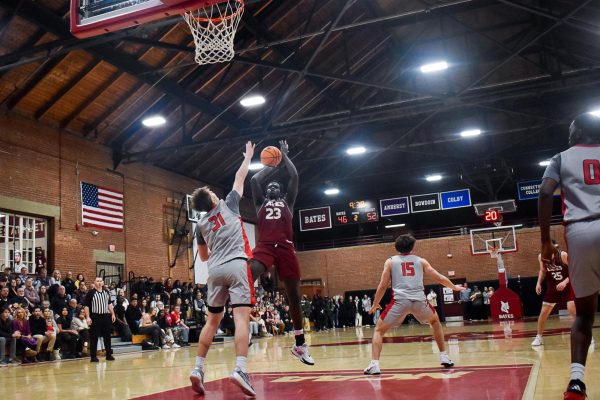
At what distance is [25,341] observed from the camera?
13.3m

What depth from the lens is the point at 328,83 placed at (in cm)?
2394

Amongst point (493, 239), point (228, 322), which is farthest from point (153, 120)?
point (493, 239)

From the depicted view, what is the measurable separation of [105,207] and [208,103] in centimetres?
533

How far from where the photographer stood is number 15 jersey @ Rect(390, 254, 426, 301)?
260 inches

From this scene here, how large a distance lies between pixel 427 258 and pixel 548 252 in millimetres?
27916

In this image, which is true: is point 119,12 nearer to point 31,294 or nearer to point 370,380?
point 370,380

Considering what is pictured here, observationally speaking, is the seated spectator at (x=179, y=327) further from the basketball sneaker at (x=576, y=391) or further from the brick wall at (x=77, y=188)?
the basketball sneaker at (x=576, y=391)

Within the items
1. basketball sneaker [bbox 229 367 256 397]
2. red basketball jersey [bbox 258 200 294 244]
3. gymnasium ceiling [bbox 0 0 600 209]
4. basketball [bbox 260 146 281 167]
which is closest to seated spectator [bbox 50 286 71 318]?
Result: gymnasium ceiling [bbox 0 0 600 209]

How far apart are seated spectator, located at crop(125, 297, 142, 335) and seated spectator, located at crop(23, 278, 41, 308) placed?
115 inches

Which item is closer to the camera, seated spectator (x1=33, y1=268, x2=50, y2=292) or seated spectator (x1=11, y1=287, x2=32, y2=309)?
seated spectator (x1=11, y1=287, x2=32, y2=309)

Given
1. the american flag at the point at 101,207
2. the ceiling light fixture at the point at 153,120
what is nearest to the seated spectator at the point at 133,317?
the american flag at the point at 101,207

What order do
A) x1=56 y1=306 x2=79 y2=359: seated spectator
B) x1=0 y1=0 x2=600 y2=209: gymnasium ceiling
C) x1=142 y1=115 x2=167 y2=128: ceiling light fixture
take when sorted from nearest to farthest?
x1=56 y1=306 x2=79 y2=359: seated spectator → x1=0 y1=0 x2=600 y2=209: gymnasium ceiling → x1=142 y1=115 x2=167 y2=128: ceiling light fixture

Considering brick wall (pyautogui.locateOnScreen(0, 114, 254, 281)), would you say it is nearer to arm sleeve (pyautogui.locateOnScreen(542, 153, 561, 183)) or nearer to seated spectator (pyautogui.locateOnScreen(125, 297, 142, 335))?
seated spectator (pyautogui.locateOnScreen(125, 297, 142, 335))

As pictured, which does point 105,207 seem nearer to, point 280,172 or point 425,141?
point 280,172
